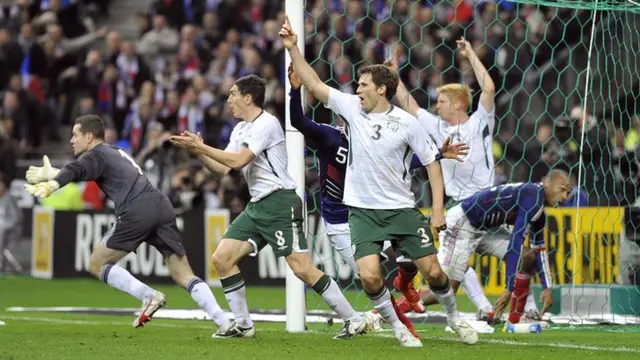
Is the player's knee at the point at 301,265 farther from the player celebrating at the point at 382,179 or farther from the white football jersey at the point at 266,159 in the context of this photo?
the player celebrating at the point at 382,179

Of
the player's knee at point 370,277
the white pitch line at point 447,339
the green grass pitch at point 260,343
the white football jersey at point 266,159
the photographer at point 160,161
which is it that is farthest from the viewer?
the photographer at point 160,161

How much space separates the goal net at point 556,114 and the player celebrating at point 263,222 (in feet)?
6.74

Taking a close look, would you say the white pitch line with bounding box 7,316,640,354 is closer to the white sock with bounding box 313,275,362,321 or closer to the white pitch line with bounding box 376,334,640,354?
→ the white pitch line with bounding box 376,334,640,354

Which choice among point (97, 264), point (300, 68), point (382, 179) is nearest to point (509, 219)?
point (382, 179)

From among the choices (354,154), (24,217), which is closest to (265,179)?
(354,154)

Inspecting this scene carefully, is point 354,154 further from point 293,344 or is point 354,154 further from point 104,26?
point 104,26

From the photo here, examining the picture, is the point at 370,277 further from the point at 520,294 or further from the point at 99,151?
the point at 520,294

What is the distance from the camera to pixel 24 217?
20953 mm

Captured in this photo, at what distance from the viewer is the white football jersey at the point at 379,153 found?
29.4ft

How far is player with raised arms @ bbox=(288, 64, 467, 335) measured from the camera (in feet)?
32.3

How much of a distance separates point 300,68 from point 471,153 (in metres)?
3.03

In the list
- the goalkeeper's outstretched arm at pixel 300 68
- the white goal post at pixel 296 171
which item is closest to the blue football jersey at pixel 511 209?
the white goal post at pixel 296 171

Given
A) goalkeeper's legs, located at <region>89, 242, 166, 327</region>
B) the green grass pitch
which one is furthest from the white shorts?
goalkeeper's legs, located at <region>89, 242, 166, 327</region>

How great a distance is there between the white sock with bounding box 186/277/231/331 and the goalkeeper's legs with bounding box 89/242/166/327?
285 millimetres
